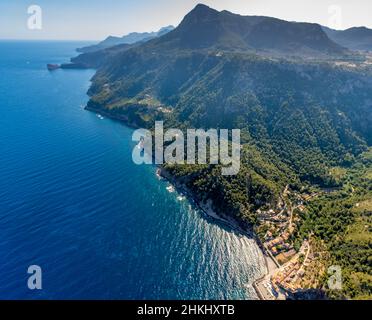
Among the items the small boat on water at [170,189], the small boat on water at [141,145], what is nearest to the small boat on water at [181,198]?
the small boat on water at [170,189]

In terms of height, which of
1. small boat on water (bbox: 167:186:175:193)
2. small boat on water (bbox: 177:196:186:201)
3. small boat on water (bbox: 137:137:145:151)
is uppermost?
small boat on water (bbox: 137:137:145:151)

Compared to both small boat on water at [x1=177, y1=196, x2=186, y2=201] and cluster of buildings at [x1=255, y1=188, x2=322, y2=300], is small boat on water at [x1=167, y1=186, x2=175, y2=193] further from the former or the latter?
cluster of buildings at [x1=255, y1=188, x2=322, y2=300]

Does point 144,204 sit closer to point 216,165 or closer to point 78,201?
point 78,201

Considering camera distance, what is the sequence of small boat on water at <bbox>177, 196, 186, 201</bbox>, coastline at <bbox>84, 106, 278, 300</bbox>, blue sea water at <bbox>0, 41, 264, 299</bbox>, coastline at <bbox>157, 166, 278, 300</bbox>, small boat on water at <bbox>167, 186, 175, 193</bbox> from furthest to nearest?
1. small boat on water at <bbox>167, 186, 175, 193</bbox>
2. small boat on water at <bbox>177, 196, 186, 201</bbox>
3. coastline at <bbox>84, 106, 278, 300</bbox>
4. coastline at <bbox>157, 166, 278, 300</bbox>
5. blue sea water at <bbox>0, 41, 264, 299</bbox>

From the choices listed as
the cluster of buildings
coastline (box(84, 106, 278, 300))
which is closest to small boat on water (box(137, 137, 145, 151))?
coastline (box(84, 106, 278, 300))

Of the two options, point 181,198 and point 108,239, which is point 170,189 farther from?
point 108,239

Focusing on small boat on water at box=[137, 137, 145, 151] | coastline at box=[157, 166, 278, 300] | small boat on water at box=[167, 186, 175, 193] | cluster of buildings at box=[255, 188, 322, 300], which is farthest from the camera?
small boat on water at box=[137, 137, 145, 151]

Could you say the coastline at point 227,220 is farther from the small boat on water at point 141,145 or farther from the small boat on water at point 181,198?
the small boat on water at point 141,145

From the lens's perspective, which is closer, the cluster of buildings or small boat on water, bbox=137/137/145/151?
the cluster of buildings
